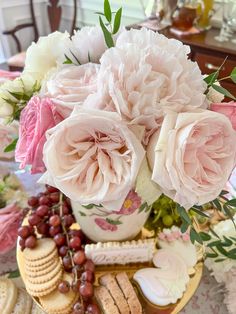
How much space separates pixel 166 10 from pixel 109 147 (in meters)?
1.56

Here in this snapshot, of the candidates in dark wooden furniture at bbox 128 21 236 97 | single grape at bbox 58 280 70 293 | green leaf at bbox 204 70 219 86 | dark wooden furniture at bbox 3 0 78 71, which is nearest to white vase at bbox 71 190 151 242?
single grape at bbox 58 280 70 293

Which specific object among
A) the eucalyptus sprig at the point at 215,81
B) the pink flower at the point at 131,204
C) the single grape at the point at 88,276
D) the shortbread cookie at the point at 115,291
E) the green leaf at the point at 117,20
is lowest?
the shortbread cookie at the point at 115,291

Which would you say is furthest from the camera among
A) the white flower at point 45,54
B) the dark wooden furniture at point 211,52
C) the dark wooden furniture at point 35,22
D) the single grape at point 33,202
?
the dark wooden furniture at point 35,22

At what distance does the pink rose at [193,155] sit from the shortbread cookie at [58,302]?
303 millimetres

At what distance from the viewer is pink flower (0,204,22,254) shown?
2.22 feet

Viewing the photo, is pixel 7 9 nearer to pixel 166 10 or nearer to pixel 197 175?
pixel 166 10

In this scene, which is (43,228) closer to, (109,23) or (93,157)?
(93,157)

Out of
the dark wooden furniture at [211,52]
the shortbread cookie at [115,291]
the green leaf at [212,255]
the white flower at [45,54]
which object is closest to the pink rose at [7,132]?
the white flower at [45,54]

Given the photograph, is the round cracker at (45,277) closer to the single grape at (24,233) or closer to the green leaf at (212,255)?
the single grape at (24,233)

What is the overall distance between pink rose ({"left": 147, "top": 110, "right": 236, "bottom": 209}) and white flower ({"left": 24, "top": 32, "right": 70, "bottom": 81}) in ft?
0.66

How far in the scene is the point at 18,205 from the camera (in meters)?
0.73

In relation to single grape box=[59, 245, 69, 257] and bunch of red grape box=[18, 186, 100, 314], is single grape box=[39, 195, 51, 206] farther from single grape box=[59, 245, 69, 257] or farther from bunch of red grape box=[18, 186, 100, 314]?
single grape box=[59, 245, 69, 257]

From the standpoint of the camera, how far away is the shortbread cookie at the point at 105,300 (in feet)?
1.70

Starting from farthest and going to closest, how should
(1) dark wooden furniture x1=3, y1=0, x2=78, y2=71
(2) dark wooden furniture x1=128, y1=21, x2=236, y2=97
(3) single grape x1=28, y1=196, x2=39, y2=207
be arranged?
(1) dark wooden furniture x1=3, y1=0, x2=78, y2=71, (2) dark wooden furniture x1=128, y1=21, x2=236, y2=97, (3) single grape x1=28, y1=196, x2=39, y2=207
